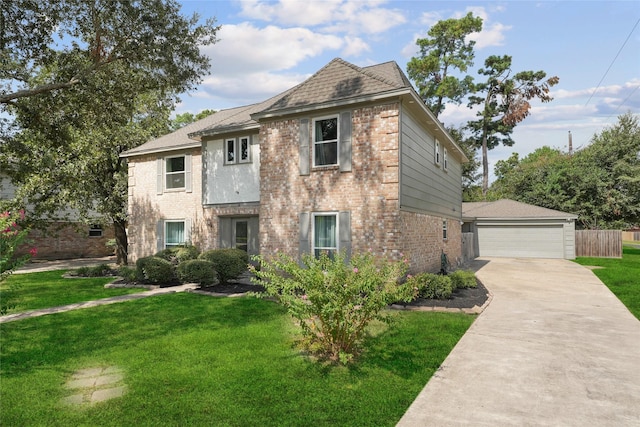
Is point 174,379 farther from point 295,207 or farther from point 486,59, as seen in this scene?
point 486,59

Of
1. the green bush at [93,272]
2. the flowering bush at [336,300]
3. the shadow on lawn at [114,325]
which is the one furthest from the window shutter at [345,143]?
the green bush at [93,272]

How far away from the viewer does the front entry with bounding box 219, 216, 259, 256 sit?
49.3 feet

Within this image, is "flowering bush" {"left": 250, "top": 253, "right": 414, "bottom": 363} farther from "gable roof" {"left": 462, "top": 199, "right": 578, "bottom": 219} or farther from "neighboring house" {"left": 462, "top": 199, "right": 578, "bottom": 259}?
"gable roof" {"left": 462, "top": 199, "right": 578, "bottom": 219}

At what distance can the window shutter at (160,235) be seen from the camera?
56.0 ft

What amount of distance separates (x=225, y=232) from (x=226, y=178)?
2.32m

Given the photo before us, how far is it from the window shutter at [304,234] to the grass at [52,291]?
18.2 feet

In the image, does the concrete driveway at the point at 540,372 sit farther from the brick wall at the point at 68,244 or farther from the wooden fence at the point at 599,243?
the brick wall at the point at 68,244

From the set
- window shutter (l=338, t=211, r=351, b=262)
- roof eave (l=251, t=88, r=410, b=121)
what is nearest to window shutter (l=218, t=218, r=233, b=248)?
roof eave (l=251, t=88, r=410, b=121)

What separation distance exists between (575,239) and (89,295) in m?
29.1

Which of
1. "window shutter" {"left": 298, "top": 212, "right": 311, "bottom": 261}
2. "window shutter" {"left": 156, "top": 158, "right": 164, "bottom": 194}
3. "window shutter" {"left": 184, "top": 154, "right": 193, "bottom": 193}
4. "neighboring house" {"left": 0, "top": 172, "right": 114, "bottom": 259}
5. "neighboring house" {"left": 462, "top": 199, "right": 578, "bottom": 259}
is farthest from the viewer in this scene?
"neighboring house" {"left": 462, "top": 199, "right": 578, "bottom": 259}

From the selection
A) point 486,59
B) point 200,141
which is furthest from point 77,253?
point 486,59

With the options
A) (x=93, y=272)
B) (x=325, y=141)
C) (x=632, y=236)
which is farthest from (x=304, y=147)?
(x=632, y=236)

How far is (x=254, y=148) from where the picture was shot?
46.6 ft

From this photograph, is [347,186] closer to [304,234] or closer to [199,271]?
[304,234]
